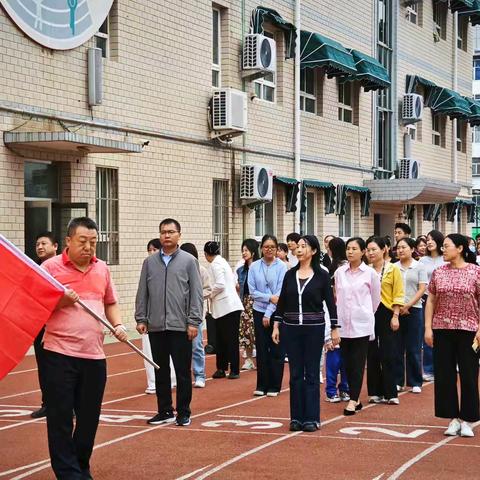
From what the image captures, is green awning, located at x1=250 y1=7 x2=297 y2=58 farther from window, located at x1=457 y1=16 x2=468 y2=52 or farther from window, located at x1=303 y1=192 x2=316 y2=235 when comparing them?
window, located at x1=457 y1=16 x2=468 y2=52

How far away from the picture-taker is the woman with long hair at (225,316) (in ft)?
45.6

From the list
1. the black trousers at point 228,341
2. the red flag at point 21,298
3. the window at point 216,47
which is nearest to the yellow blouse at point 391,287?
the black trousers at point 228,341

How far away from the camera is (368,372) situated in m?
11.9

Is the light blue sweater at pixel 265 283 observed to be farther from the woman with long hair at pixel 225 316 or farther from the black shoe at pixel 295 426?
the black shoe at pixel 295 426

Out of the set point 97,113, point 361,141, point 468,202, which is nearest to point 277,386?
point 97,113

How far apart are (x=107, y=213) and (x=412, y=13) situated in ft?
61.1

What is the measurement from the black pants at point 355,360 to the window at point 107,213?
8.47m

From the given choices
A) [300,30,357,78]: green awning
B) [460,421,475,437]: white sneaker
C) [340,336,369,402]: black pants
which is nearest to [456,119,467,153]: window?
[300,30,357,78]: green awning

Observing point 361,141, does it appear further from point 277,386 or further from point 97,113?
point 277,386

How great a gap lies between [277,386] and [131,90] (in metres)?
8.65

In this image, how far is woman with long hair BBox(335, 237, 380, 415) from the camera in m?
11.0

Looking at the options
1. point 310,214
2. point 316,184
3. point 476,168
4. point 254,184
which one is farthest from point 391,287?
point 476,168

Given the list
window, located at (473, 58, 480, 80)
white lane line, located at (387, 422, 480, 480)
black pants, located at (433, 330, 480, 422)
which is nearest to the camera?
white lane line, located at (387, 422, 480, 480)

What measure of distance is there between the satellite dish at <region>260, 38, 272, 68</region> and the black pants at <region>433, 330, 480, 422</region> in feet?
45.9
